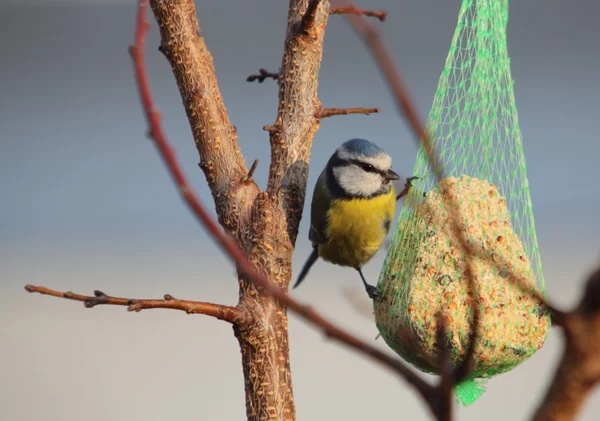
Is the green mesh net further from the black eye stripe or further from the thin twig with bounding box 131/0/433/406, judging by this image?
the thin twig with bounding box 131/0/433/406

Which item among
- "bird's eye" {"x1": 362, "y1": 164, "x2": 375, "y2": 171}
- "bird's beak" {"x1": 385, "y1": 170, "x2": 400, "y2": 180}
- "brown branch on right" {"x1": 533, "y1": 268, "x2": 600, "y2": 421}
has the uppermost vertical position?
"bird's eye" {"x1": 362, "y1": 164, "x2": 375, "y2": 171}

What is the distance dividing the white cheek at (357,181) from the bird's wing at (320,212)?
71mm

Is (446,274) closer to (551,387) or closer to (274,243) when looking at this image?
(274,243)

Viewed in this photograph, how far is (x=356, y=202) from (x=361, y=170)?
0.11 meters

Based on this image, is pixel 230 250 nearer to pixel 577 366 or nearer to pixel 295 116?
pixel 577 366

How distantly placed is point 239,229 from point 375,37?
1.25 metres

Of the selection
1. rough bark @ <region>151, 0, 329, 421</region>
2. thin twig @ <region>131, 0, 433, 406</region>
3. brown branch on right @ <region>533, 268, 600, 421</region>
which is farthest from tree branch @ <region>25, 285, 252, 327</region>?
brown branch on right @ <region>533, 268, 600, 421</region>

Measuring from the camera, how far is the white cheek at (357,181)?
237 centimetres

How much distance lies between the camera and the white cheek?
2.37 metres

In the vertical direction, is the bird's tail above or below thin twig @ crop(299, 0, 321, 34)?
below

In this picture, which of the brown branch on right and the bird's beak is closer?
the brown branch on right

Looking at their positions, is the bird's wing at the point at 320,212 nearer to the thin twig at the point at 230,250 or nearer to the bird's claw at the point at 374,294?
the bird's claw at the point at 374,294

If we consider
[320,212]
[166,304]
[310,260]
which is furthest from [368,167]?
[166,304]

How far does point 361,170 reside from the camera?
2363mm
